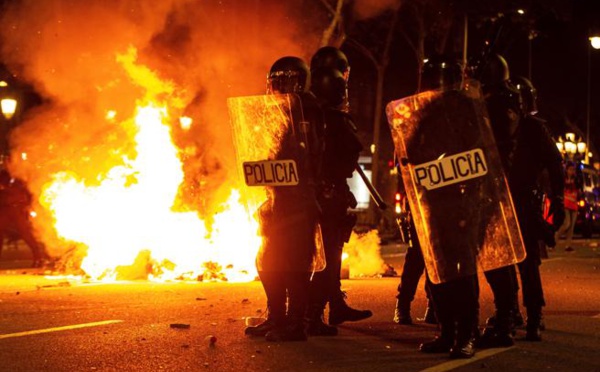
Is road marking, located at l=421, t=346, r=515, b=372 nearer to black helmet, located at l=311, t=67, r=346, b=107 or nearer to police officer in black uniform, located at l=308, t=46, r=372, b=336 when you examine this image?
police officer in black uniform, located at l=308, t=46, r=372, b=336

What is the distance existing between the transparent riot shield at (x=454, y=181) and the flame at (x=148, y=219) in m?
5.99

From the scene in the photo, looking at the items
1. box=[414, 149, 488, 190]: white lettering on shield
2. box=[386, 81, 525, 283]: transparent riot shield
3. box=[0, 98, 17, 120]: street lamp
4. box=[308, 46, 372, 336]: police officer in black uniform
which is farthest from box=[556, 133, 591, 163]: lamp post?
box=[414, 149, 488, 190]: white lettering on shield

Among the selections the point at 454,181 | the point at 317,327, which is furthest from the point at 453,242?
the point at 317,327

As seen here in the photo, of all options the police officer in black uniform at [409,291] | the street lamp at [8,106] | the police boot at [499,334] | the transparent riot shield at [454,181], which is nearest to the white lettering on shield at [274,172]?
the transparent riot shield at [454,181]

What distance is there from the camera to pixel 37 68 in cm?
1441

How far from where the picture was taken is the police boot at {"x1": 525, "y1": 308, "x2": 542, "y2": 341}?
7332mm

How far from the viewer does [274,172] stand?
7207 mm

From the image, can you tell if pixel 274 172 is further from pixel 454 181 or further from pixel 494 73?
pixel 494 73

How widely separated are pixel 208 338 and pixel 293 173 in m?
1.35

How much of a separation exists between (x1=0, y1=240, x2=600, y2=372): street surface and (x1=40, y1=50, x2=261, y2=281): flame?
41.1 inches

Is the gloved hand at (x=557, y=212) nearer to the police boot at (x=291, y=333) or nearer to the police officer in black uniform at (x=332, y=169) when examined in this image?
the police officer in black uniform at (x=332, y=169)

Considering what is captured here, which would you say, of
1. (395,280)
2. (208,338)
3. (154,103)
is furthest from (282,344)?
(154,103)

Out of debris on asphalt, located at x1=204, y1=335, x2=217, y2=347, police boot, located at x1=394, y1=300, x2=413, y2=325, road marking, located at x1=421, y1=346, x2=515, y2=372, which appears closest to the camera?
road marking, located at x1=421, y1=346, x2=515, y2=372

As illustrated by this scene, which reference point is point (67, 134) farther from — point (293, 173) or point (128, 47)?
point (293, 173)
